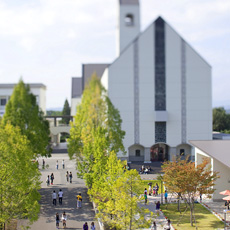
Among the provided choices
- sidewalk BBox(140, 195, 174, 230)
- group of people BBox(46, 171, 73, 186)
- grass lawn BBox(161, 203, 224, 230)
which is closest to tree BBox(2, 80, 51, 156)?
group of people BBox(46, 171, 73, 186)

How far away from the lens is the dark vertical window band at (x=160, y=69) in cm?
4816

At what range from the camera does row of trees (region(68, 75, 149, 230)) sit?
16.5 m

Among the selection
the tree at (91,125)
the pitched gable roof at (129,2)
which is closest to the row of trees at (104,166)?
the tree at (91,125)

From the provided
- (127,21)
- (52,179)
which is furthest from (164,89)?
(52,179)

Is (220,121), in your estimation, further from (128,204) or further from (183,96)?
(128,204)

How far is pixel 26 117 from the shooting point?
28906 mm

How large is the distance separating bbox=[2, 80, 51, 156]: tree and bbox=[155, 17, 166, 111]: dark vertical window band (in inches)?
929


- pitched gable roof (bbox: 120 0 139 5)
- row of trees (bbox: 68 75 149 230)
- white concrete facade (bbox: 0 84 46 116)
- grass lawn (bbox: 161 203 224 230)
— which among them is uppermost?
pitched gable roof (bbox: 120 0 139 5)

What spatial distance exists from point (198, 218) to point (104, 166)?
26.7 feet

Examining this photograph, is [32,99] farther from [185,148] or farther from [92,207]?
[185,148]

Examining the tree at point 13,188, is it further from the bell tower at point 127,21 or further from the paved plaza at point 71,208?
the bell tower at point 127,21

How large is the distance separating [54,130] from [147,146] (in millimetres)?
25064

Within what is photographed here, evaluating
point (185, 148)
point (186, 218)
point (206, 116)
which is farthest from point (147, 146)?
point (186, 218)

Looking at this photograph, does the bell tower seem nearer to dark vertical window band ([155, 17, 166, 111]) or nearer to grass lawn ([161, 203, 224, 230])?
dark vertical window band ([155, 17, 166, 111])
